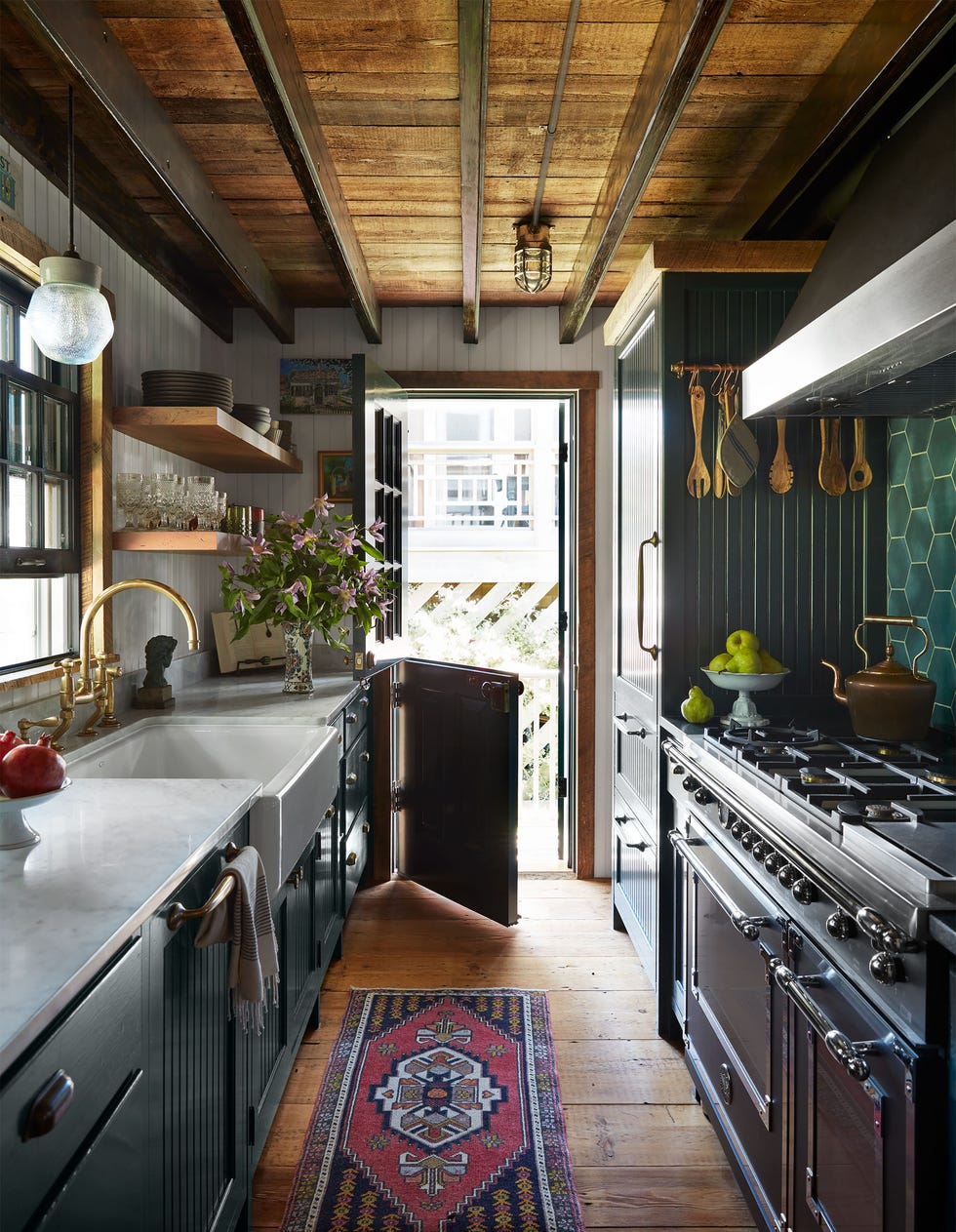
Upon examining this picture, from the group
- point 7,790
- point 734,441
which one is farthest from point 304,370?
point 7,790

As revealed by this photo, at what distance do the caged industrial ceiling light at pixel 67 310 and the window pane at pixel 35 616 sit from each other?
0.79 metres

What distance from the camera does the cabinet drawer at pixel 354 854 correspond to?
3.11 m

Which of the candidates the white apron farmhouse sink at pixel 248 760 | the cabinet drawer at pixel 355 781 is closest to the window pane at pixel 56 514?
the white apron farmhouse sink at pixel 248 760

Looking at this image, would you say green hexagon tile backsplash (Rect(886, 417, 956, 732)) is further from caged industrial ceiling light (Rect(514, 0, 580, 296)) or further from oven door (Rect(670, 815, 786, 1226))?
caged industrial ceiling light (Rect(514, 0, 580, 296))

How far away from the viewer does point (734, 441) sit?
8.45 ft

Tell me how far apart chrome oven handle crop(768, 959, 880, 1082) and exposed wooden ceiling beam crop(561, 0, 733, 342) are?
5.62ft

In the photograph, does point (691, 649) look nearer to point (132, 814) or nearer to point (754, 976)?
point (754, 976)

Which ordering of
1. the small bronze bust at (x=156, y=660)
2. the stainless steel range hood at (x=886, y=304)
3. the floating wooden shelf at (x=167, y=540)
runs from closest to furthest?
the stainless steel range hood at (x=886, y=304), the floating wooden shelf at (x=167, y=540), the small bronze bust at (x=156, y=660)

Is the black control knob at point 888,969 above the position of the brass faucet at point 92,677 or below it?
below

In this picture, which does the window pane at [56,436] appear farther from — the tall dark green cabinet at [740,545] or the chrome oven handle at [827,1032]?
the chrome oven handle at [827,1032]

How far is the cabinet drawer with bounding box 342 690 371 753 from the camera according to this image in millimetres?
3053

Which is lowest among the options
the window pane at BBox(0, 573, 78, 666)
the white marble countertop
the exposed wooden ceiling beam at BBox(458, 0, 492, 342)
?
the white marble countertop

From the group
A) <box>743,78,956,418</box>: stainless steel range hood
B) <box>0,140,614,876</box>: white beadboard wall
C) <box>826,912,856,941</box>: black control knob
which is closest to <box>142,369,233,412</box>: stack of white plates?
<box>0,140,614,876</box>: white beadboard wall

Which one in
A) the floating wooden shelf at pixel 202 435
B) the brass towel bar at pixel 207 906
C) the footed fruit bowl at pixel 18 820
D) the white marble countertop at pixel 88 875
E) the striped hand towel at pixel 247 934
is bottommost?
the striped hand towel at pixel 247 934
